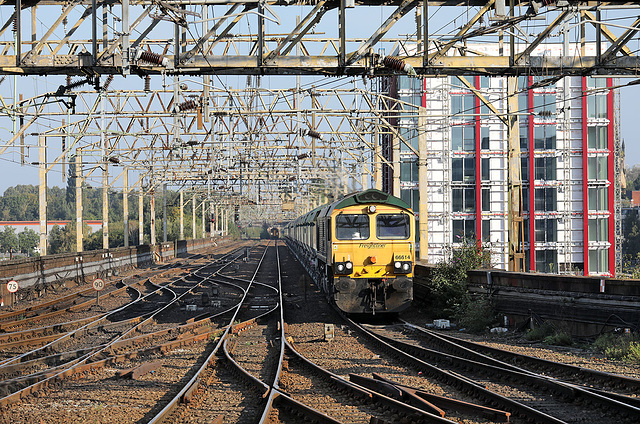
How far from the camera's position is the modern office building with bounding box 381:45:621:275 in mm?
38562

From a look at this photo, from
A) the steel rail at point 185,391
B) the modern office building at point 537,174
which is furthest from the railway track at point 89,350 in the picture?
the modern office building at point 537,174

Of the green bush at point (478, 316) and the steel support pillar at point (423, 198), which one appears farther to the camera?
the steel support pillar at point (423, 198)

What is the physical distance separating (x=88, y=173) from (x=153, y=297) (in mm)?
11695

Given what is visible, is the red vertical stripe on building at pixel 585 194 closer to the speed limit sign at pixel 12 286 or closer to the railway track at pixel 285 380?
the railway track at pixel 285 380

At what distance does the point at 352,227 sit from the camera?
55.8 ft

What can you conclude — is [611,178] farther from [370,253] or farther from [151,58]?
[151,58]

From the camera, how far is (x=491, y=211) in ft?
132

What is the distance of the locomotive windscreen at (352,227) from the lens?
1692 centimetres

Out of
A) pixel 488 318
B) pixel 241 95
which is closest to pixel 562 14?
pixel 488 318

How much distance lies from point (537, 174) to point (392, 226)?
25.0 m

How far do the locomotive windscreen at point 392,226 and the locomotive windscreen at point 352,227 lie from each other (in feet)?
1.11

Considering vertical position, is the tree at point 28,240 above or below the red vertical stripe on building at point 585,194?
below

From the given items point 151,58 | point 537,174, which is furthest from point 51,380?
point 537,174

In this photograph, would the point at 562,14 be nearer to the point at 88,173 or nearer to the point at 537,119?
the point at 88,173
